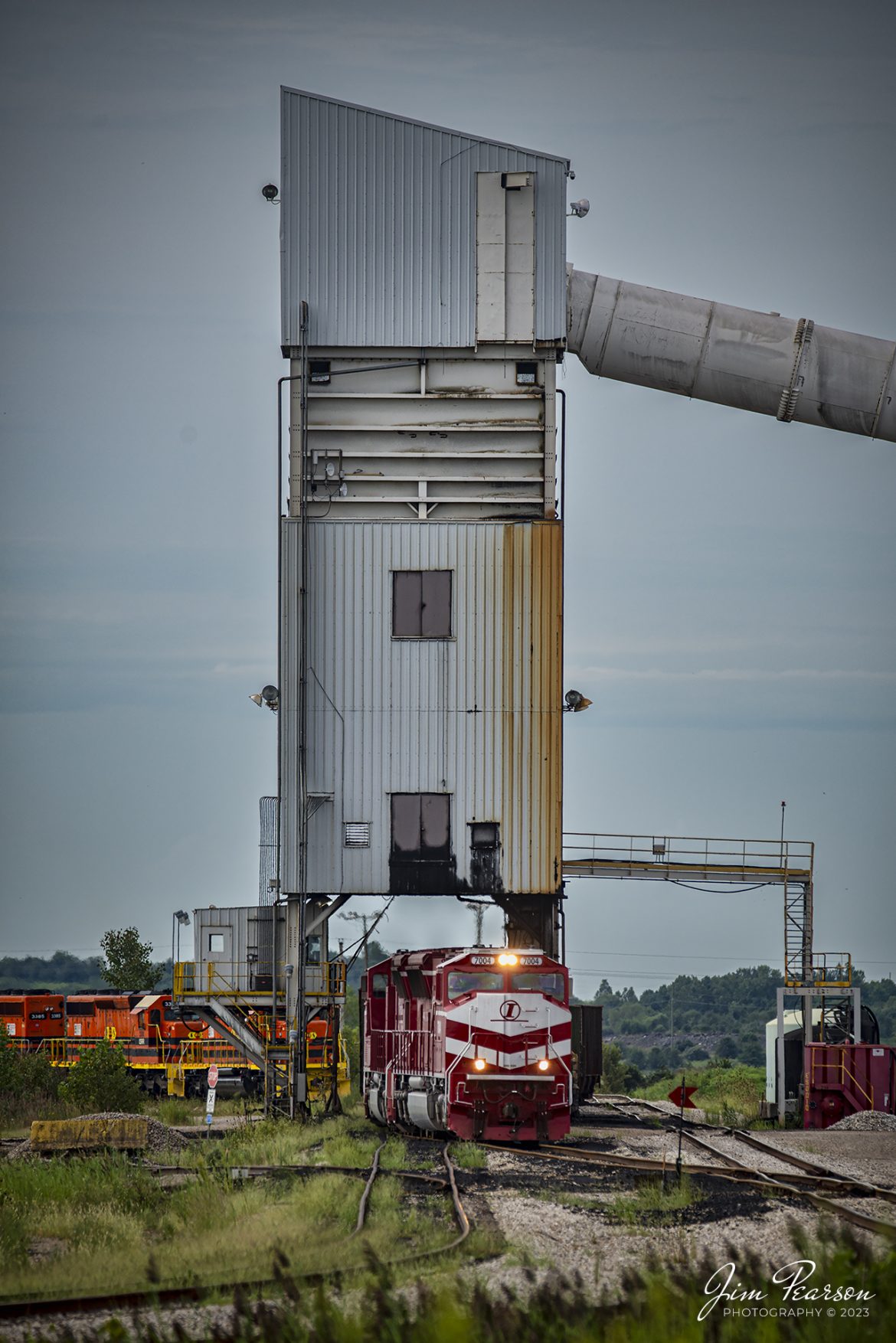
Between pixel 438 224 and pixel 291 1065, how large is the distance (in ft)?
60.2

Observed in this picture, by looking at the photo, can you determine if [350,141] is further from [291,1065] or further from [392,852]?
[291,1065]

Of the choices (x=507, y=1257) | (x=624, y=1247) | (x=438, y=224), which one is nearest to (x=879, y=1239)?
(x=624, y=1247)

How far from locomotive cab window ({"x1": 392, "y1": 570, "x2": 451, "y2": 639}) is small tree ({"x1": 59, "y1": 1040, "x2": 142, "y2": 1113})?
12.1m

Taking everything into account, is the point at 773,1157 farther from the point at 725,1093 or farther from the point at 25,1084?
the point at 725,1093

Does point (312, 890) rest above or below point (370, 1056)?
above

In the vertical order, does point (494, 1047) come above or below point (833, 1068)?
above

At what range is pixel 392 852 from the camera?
3148 centimetres

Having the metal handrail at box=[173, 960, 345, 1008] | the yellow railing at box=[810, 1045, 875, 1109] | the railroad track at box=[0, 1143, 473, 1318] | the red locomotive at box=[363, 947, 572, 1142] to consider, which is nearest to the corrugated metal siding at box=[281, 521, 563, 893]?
the metal handrail at box=[173, 960, 345, 1008]

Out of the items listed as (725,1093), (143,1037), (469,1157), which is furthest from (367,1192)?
(725,1093)

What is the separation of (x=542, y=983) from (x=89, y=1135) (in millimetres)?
7928

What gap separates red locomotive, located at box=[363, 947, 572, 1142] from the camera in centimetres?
2455

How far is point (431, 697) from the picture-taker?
31.7 metres

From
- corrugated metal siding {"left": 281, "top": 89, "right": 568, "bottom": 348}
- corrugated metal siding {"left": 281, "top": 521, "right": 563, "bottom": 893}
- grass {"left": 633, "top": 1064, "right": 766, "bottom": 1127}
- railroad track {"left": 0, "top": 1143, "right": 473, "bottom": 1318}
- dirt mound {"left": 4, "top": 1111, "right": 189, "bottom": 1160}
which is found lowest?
grass {"left": 633, "top": 1064, "right": 766, "bottom": 1127}

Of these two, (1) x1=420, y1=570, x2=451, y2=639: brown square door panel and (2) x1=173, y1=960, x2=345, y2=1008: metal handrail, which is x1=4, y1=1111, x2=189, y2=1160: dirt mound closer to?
(2) x1=173, y1=960, x2=345, y2=1008: metal handrail
